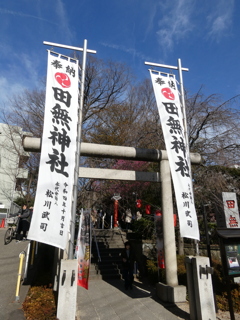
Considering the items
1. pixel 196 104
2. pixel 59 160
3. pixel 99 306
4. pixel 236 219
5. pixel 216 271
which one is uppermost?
pixel 196 104

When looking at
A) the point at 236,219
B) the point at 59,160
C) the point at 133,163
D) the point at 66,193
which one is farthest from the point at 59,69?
the point at 133,163

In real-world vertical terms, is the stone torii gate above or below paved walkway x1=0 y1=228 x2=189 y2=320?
above

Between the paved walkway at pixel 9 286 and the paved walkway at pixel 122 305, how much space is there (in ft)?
5.21

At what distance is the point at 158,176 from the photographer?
26.3 feet

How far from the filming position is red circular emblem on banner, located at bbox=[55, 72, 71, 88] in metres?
6.21

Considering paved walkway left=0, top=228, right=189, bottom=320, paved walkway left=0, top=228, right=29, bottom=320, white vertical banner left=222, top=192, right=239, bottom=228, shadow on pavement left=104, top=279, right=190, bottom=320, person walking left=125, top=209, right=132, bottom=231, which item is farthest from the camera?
person walking left=125, top=209, right=132, bottom=231

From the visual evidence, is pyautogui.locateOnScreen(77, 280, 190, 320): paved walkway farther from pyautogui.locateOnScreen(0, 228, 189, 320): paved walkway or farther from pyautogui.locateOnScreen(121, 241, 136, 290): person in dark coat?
pyautogui.locateOnScreen(121, 241, 136, 290): person in dark coat

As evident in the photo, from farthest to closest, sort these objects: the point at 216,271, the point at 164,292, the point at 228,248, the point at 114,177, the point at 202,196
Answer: the point at 202,196 < the point at 216,271 < the point at 114,177 < the point at 164,292 < the point at 228,248

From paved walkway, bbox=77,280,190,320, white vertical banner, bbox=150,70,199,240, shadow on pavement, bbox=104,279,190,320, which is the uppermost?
white vertical banner, bbox=150,70,199,240

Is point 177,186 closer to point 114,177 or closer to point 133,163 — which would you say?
point 114,177

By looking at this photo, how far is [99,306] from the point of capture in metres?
6.37

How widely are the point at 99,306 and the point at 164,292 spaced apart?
6.59 feet

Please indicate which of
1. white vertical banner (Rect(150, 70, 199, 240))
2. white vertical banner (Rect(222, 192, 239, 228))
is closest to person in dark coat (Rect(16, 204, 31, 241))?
white vertical banner (Rect(150, 70, 199, 240))

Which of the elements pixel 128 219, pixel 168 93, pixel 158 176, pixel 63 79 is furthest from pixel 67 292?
A: pixel 128 219
